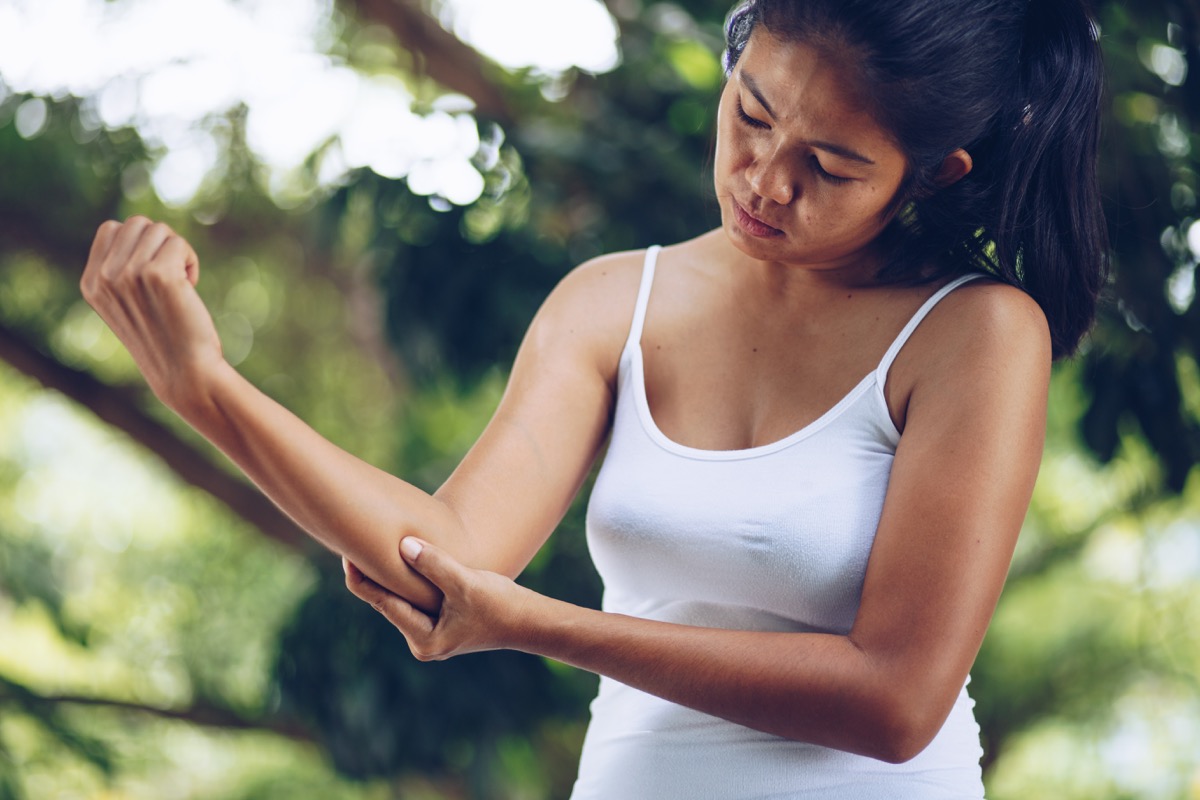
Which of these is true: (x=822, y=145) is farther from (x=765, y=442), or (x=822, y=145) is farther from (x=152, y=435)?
(x=152, y=435)

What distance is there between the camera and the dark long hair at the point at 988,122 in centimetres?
89

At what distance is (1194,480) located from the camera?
2082 mm

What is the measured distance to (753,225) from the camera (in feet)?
3.11

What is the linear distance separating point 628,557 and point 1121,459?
1.20m

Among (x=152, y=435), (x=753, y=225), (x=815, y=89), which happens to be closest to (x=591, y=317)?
(x=753, y=225)

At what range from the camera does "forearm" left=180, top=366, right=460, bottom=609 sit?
2.63 ft

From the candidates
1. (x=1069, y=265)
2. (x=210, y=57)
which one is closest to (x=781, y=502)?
(x=1069, y=265)

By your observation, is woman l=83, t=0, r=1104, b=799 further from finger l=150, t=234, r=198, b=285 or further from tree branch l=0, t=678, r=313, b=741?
tree branch l=0, t=678, r=313, b=741

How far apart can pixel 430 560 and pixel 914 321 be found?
17.1 inches

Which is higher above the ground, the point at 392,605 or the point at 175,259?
the point at 175,259

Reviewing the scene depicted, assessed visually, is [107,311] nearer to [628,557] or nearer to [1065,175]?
[628,557]

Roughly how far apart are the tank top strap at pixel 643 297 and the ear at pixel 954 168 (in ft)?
0.86

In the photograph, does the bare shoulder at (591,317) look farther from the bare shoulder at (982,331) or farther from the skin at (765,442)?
the bare shoulder at (982,331)

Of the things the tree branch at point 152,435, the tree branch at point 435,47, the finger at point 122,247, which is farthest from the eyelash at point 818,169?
the tree branch at point 152,435
